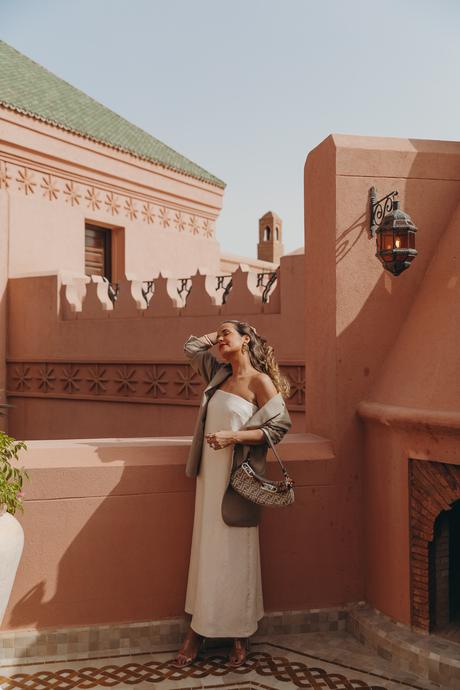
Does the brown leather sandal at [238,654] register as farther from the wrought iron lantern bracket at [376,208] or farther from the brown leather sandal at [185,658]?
the wrought iron lantern bracket at [376,208]

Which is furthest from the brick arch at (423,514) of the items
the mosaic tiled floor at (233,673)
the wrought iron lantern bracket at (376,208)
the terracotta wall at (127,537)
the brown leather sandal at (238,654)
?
the wrought iron lantern bracket at (376,208)

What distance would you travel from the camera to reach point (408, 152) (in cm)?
464

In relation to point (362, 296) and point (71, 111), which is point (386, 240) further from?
point (71, 111)

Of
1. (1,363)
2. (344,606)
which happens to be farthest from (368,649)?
(1,363)

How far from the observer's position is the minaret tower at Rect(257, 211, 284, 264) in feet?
87.1

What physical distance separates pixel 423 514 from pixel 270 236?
2354 centimetres

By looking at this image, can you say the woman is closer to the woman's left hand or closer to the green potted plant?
the woman's left hand

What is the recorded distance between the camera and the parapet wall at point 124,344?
8570mm

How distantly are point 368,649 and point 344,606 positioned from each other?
378mm

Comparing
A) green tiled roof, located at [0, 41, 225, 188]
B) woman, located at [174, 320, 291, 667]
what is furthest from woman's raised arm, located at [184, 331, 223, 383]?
green tiled roof, located at [0, 41, 225, 188]

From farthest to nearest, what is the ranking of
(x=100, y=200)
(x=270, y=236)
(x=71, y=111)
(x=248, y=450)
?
1. (x=270, y=236)
2. (x=71, y=111)
3. (x=100, y=200)
4. (x=248, y=450)

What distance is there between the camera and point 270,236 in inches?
1062

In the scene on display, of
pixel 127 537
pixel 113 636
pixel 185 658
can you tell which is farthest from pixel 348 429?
pixel 113 636

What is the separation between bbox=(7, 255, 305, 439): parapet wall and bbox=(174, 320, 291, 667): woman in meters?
4.09
